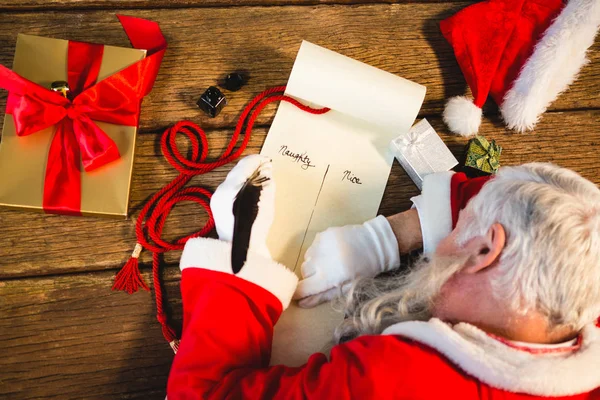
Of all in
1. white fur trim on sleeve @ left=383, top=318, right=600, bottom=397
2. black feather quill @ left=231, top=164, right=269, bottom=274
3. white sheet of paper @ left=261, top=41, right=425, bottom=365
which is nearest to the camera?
white fur trim on sleeve @ left=383, top=318, right=600, bottom=397

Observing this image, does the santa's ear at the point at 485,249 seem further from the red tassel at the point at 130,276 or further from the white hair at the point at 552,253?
the red tassel at the point at 130,276

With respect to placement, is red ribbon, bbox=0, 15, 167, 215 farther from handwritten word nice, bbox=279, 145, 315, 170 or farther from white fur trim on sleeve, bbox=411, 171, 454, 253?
white fur trim on sleeve, bbox=411, 171, 454, 253

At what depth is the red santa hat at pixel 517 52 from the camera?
0.79 meters

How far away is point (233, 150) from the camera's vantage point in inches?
30.9

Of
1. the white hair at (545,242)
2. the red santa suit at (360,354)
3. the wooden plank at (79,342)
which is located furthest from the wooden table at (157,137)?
the white hair at (545,242)

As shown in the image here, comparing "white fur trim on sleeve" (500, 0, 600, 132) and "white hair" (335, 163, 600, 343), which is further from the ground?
"white fur trim on sleeve" (500, 0, 600, 132)

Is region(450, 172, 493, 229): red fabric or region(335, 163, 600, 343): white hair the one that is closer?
region(335, 163, 600, 343): white hair

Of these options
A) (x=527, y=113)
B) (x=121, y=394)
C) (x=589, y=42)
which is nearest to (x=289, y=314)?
(x=121, y=394)

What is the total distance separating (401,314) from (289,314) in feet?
0.65

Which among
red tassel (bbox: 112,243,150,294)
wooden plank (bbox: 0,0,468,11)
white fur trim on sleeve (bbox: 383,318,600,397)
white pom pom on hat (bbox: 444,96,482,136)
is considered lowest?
red tassel (bbox: 112,243,150,294)

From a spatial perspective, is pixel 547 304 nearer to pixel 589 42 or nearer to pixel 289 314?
pixel 289 314

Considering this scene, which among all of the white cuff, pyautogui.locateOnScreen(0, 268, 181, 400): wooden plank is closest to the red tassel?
Result: pyautogui.locateOnScreen(0, 268, 181, 400): wooden plank

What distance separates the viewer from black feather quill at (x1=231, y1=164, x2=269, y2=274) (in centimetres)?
66

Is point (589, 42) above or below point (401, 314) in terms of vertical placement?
above
